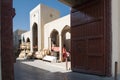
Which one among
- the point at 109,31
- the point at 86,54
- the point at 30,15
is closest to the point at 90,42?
the point at 86,54

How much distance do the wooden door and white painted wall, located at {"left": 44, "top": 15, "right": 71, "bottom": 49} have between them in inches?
278

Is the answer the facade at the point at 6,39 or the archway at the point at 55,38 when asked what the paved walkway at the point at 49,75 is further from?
the archway at the point at 55,38

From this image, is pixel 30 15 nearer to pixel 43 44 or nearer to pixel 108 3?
pixel 43 44

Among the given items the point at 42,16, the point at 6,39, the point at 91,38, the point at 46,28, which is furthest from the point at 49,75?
the point at 42,16

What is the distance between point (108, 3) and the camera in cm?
841

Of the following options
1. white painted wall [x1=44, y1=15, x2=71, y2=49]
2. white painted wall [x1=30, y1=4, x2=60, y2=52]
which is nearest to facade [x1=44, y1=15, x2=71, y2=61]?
white painted wall [x1=44, y1=15, x2=71, y2=49]

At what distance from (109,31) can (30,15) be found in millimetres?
21828

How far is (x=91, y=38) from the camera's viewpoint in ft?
30.0

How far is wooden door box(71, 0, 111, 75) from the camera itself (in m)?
8.37

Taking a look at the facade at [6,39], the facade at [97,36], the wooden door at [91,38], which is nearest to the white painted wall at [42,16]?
the wooden door at [91,38]

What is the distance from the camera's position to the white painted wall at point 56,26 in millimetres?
17802

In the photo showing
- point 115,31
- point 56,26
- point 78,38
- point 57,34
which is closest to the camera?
point 115,31

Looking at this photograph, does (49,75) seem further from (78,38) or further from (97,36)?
(97,36)

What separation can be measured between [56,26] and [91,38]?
11.1 metres
